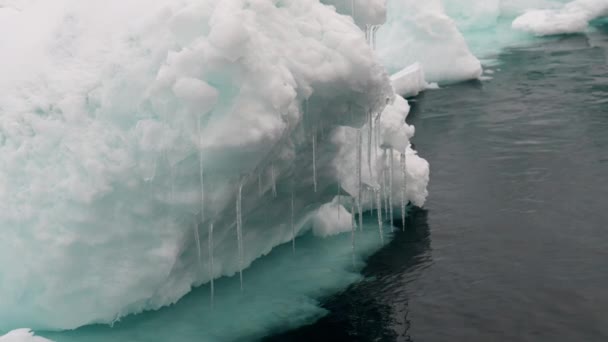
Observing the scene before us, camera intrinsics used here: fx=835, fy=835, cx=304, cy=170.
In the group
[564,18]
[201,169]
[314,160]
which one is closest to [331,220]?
[314,160]

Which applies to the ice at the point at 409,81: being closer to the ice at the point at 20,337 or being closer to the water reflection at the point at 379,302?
the water reflection at the point at 379,302

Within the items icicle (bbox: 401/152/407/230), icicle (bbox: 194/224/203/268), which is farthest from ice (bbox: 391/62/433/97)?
icicle (bbox: 194/224/203/268)

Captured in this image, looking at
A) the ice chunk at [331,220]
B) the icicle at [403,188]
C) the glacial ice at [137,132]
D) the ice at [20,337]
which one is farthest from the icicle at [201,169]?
the icicle at [403,188]

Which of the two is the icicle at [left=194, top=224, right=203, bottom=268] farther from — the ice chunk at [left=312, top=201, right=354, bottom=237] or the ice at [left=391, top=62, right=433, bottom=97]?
the ice at [left=391, top=62, right=433, bottom=97]

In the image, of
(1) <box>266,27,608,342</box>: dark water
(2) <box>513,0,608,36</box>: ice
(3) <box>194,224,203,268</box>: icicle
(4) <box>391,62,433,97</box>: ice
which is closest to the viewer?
(3) <box>194,224,203,268</box>: icicle

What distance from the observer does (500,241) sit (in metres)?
12.2

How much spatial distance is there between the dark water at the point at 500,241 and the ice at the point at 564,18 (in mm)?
9665

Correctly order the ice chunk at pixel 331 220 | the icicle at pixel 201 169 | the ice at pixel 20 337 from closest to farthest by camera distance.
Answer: the icicle at pixel 201 169 < the ice at pixel 20 337 < the ice chunk at pixel 331 220

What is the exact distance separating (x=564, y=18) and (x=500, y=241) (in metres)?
19.8

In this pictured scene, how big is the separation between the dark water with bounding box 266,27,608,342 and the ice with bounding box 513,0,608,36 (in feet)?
31.7

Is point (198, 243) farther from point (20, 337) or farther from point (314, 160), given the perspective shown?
point (20, 337)

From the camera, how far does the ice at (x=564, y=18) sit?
29703mm

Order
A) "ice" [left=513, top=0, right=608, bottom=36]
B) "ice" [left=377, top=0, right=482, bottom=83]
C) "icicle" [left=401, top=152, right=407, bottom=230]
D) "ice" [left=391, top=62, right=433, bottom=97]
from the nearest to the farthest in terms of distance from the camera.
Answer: "icicle" [left=401, top=152, right=407, bottom=230] < "ice" [left=391, top=62, right=433, bottom=97] < "ice" [left=377, top=0, right=482, bottom=83] < "ice" [left=513, top=0, right=608, bottom=36]

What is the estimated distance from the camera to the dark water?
9984 millimetres
